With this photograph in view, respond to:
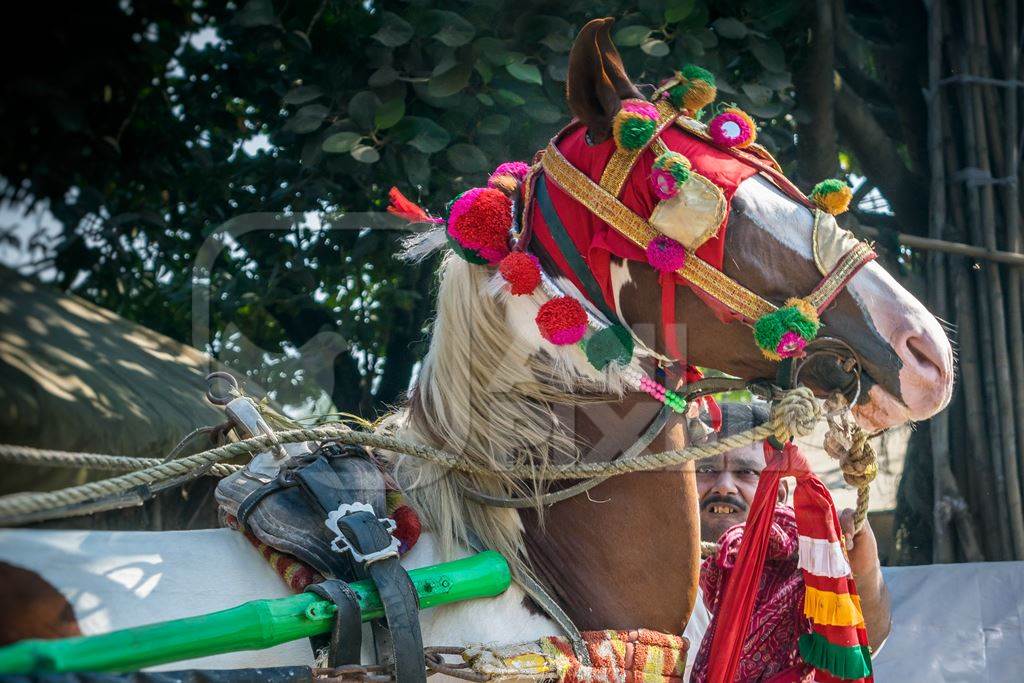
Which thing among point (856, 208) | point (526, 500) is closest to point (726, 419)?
point (526, 500)

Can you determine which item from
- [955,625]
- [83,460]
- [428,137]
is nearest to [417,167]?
[428,137]

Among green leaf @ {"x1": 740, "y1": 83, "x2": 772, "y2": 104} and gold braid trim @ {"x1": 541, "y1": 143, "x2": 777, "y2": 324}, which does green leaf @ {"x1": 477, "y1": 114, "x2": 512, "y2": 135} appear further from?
gold braid trim @ {"x1": 541, "y1": 143, "x2": 777, "y2": 324}

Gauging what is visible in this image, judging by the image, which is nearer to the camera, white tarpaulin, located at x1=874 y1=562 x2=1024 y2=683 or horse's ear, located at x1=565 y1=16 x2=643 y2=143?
horse's ear, located at x1=565 y1=16 x2=643 y2=143

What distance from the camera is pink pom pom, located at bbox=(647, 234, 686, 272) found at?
6.46 feet

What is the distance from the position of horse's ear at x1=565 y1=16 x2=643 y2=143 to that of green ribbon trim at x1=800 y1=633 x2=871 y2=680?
1261mm

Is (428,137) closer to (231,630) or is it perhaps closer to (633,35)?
(633,35)

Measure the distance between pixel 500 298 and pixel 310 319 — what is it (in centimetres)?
256

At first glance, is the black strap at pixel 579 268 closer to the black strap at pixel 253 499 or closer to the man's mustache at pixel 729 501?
the black strap at pixel 253 499

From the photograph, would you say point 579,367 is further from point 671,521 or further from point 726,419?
point 726,419

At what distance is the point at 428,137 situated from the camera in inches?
140

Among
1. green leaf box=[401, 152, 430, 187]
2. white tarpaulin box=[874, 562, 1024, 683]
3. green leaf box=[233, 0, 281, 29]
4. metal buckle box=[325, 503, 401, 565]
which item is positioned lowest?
white tarpaulin box=[874, 562, 1024, 683]

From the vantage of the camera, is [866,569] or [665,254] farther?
[866,569]

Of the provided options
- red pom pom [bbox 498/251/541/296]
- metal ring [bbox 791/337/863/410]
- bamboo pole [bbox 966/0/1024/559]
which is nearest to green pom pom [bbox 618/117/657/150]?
red pom pom [bbox 498/251/541/296]

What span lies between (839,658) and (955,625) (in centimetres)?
195
